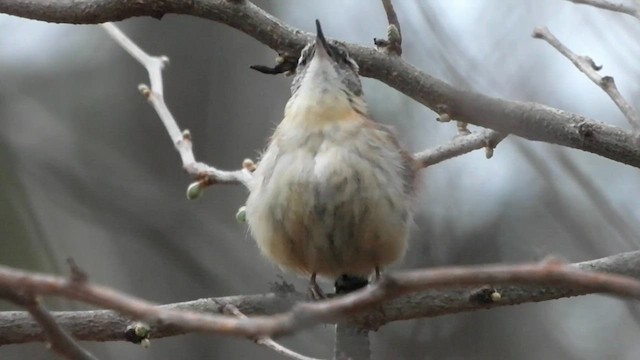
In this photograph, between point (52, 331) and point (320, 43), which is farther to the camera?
point (320, 43)

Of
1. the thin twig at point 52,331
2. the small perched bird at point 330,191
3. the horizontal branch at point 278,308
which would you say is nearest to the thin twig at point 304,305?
the thin twig at point 52,331

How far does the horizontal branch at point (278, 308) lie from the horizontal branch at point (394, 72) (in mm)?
348

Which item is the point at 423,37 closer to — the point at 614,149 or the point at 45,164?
the point at 614,149

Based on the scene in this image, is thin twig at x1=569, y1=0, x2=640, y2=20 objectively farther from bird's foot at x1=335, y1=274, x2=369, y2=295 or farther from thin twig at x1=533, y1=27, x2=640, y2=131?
bird's foot at x1=335, y1=274, x2=369, y2=295

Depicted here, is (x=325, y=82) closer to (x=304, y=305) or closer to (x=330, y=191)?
(x=330, y=191)

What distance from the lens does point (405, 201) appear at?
3693mm

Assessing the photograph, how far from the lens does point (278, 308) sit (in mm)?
3121

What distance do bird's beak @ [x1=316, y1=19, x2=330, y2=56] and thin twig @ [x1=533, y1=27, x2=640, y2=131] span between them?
30.7 inches

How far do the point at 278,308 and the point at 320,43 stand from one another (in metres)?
1.07

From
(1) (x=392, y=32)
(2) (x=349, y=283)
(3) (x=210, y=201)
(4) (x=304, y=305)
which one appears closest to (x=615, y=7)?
(1) (x=392, y=32)

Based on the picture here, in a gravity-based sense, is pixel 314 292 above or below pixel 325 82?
below

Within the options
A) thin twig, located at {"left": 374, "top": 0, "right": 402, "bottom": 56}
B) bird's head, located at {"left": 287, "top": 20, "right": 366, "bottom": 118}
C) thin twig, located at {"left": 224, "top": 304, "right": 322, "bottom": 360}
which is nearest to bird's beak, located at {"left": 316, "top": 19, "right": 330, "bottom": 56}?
bird's head, located at {"left": 287, "top": 20, "right": 366, "bottom": 118}

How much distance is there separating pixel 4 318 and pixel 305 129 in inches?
53.0

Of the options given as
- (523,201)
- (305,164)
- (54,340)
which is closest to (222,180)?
(305,164)
